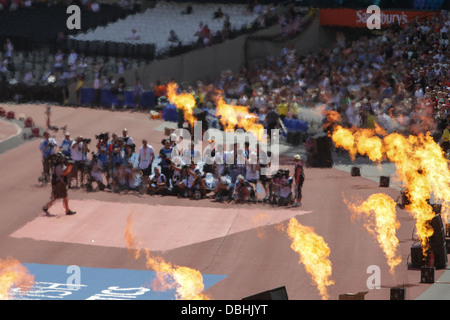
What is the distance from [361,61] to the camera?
140 feet

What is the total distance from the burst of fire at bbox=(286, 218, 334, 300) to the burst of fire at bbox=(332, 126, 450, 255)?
7.17ft

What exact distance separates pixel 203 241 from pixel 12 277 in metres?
4.93

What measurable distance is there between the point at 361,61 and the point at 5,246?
23.6 m

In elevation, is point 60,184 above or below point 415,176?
below

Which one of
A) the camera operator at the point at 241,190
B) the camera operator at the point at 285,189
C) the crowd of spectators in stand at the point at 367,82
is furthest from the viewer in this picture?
the crowd of spectators in stand at the point at 367,82

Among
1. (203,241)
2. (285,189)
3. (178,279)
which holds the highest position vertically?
(285,189)

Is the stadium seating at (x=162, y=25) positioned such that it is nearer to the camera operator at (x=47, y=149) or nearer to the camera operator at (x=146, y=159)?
the camera operator at (x=47, y=149)

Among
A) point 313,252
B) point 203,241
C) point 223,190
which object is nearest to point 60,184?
point 203,241

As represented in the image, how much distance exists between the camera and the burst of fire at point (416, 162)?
2425 centimetres

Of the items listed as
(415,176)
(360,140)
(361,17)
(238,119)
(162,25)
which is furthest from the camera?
(162,25)

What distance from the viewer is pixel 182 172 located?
91.1 feet

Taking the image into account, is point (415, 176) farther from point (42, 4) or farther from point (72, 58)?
point (42, 4)

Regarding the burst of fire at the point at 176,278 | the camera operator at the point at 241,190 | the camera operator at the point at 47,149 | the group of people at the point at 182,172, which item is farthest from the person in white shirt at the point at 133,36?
the burst of fire at the point at 176,278

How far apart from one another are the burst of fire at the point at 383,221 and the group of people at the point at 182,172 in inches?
75.5
